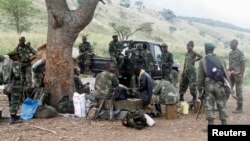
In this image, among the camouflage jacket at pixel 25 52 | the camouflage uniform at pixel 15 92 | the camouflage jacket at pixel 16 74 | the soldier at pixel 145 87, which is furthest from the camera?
the camouflage jacket at pixel 25 52

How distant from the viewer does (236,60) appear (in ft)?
39.5

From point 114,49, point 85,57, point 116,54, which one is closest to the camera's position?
point 116,54

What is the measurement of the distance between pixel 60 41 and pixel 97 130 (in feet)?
9.57

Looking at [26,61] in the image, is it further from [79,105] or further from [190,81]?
[190,81]

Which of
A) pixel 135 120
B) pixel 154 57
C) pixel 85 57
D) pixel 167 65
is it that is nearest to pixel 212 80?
pixel 135 120

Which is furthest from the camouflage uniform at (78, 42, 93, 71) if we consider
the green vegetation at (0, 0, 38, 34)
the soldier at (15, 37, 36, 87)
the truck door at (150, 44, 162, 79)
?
the green vegetation at (0, 0, 38, 34)

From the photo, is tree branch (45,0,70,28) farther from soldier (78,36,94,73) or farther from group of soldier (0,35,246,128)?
soldier (78,36,94,73)

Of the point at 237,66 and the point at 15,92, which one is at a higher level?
the point at 237,66

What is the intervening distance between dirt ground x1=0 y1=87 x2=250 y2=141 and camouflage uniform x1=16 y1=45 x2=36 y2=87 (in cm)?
123

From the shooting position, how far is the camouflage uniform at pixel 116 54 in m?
14.9

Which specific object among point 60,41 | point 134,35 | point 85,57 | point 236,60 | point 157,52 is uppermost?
point 134,35

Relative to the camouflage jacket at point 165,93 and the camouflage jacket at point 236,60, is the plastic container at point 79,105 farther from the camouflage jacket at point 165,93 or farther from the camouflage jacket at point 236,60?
the camouflage jacket at point 236,60

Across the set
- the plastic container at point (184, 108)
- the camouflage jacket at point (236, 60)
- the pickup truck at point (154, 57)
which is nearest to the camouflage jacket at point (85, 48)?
the pickup truck at point (154, 57)

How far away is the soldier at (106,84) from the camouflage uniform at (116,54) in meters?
3.65
